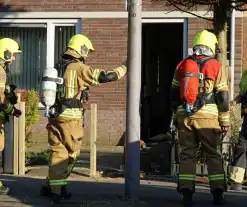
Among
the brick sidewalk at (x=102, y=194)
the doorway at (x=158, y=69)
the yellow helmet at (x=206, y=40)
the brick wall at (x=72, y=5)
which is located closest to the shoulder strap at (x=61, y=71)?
the brick sidewalk at (x=102, y=194)

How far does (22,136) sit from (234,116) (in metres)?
3.31

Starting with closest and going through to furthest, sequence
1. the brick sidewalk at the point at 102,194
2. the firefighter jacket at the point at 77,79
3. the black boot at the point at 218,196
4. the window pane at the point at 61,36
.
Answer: the black boot at the point at 218,196 → the brick sidewalk at the point at 102,194 → the firefighter jacket at the point at 77,79 → the window pane at the point at 61,36

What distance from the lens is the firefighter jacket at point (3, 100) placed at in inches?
304

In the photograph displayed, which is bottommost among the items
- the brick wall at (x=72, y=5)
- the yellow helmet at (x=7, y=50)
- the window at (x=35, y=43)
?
the yellow helmet at (x=7, y=50)

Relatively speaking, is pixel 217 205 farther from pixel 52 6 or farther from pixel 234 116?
pixel 52 6

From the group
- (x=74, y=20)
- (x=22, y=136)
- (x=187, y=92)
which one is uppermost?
(x=74, y=20)

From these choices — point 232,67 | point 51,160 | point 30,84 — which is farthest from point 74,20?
point 51,160

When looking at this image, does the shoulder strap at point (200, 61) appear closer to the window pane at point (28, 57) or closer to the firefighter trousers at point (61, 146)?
the firefighter trousers at point (61, 146)

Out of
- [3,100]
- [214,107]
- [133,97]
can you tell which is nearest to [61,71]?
[3,100]

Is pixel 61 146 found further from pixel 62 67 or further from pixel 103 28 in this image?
pixel 103 28

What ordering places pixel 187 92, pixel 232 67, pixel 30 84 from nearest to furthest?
pixel 187 92 → pixel 232 67 → pixel 30 84

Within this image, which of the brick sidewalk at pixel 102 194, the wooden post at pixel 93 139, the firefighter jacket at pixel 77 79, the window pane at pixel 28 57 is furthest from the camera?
the window pane at pixel 28 57

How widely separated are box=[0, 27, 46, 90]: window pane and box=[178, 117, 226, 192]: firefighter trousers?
8323mm

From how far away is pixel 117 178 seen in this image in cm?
962
